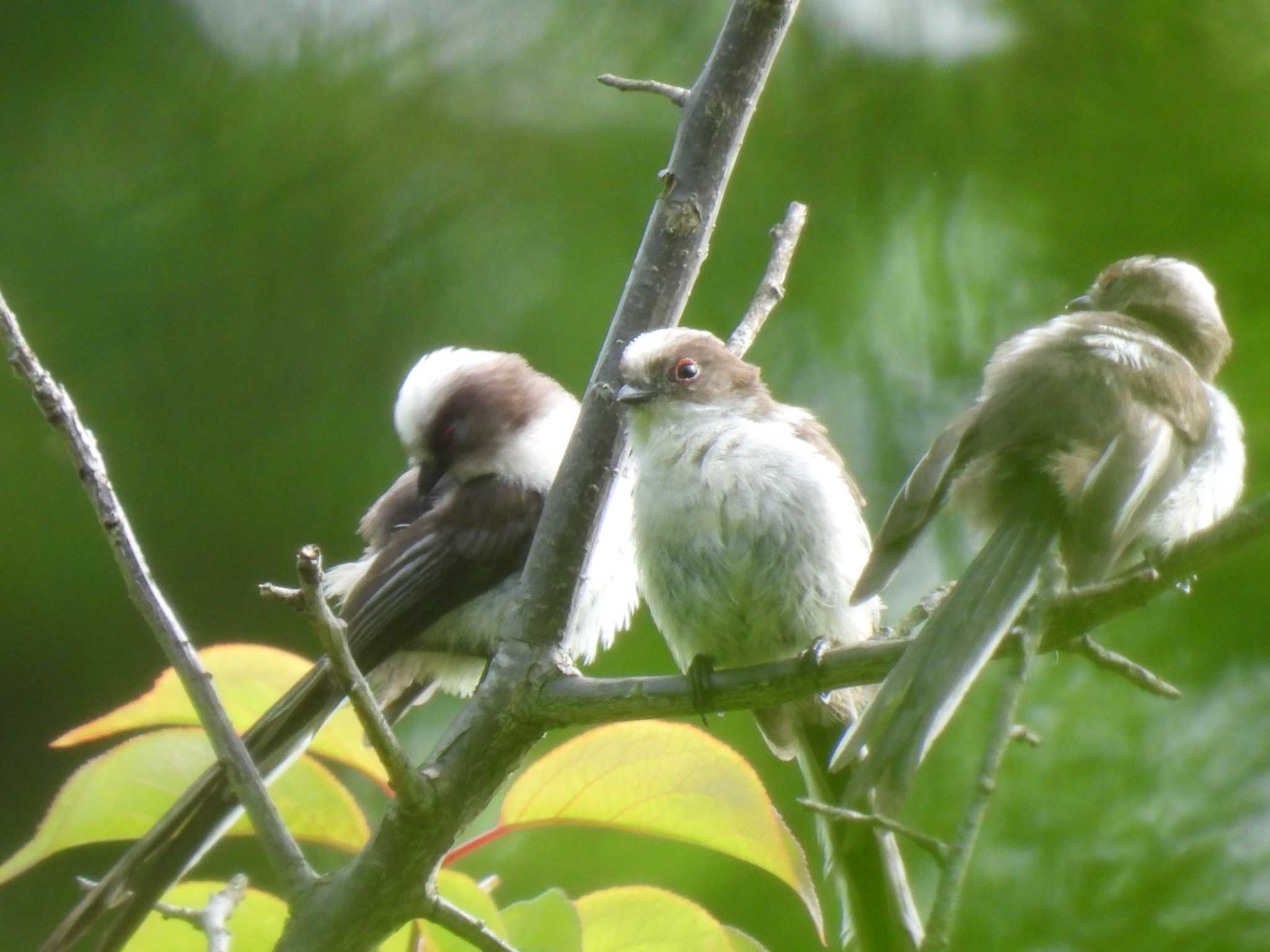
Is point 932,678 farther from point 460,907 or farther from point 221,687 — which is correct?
point 221,687

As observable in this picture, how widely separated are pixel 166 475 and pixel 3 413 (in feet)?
0.83

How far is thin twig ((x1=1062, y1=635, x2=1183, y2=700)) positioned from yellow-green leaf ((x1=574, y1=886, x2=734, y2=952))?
40 centimetres

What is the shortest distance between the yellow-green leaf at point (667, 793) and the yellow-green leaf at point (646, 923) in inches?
2.5

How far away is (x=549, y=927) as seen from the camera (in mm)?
1077

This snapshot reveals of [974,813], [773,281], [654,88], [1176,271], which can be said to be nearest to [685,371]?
[773,281]

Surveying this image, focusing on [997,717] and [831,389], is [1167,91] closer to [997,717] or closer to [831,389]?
[831,389]

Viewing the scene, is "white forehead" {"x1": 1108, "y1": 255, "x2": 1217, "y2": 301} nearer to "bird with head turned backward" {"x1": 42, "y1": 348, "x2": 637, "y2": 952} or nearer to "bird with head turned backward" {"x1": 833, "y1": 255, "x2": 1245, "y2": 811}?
"bird with head turned backward" {"x1": 833, "y1": 255, "x2": 1245, "y2": 811}

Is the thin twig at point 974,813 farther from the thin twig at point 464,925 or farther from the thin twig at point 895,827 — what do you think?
the thin twig at point 464,925

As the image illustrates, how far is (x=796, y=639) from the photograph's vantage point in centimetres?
174

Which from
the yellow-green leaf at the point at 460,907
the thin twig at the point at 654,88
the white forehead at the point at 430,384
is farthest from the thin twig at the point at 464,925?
the white forehead at the point at 430,384

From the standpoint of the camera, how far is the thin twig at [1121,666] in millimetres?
1034

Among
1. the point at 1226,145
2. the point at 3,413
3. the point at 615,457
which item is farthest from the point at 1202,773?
the point at 3,413

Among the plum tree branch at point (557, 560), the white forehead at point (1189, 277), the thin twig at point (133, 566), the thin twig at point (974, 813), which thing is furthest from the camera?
the white forehead at point (1189, 277)

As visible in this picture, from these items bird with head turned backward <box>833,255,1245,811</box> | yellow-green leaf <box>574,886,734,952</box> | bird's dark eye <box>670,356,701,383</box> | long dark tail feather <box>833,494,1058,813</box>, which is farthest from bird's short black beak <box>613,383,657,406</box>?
yellow-green leaf <box>574,886,734,952</box>
